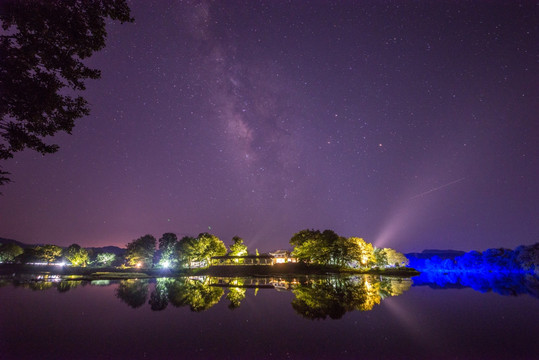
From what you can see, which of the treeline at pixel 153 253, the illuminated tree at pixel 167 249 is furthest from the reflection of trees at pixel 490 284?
the illuminated tree at pixel 167 249

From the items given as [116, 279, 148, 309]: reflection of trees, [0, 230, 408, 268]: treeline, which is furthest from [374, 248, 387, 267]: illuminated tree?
[116, 279, 148, 309]: reflection of trees

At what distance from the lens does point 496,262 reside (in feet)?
320

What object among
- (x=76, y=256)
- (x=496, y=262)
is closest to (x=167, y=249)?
(x=76, y=256)

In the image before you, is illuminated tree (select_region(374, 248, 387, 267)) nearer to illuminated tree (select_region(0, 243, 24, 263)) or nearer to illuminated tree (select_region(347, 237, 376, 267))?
illuminated tree (select_region(347, 237, 376, 267))

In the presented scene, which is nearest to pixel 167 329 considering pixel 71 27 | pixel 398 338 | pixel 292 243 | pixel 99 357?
pixel 99 357

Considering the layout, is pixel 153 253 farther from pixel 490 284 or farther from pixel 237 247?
pixel 490 284

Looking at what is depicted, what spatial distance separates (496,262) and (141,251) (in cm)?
14391

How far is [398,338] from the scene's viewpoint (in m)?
9.03

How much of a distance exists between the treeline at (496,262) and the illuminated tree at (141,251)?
132533 millimetres

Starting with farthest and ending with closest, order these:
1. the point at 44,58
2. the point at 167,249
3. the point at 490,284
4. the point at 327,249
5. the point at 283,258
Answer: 1. the point at 167,249
2. the point at 283,258
3. the point at 327,249
4. the point at 490,284
5. the point at 44,58

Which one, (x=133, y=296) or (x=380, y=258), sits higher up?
(x=380, y=258)

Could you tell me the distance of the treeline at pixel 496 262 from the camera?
262 ft

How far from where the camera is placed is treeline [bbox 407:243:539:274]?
262 feet

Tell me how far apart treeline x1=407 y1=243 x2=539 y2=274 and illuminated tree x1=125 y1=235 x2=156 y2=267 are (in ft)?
435
